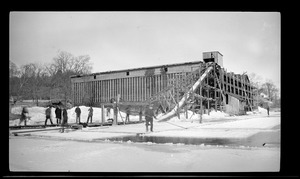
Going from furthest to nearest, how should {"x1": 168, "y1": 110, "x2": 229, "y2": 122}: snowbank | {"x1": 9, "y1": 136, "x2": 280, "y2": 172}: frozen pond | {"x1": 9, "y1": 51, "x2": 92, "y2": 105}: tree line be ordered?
{"x1": 168, "y1": 110, "x2": 229, "y2": 122}: snowbank < {"x1": 9, "y1": 51, "x2": 92, "y2": 105}: tree line < {"x1": 9, "y1": 136, "x2": 280, "y2": 172}: frozen pond

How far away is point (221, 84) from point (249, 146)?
21.1 m

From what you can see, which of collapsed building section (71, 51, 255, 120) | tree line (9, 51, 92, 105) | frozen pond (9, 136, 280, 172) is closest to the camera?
frozen pond (9, 136, 280, 172)

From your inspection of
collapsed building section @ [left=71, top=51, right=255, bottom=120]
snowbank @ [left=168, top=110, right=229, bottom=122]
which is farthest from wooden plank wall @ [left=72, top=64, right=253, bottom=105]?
snowbank @ [left=168, top=110, right=229, bottom=122]

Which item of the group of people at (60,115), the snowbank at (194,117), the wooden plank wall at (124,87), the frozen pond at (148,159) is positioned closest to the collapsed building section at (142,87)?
the wooden plank wall at (124,87)

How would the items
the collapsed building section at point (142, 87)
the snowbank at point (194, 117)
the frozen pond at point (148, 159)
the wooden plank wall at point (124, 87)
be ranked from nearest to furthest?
1. the frozen pond at point (148, 159)
2. the collapsed building section at point (142, 87)
3. the wooden plank wall at point (124, 87)
4. the snowbank at point (194, 117)

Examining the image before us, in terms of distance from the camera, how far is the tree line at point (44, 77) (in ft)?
29.7

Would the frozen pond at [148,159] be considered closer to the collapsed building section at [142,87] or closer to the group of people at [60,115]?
the group of people at [60,115]

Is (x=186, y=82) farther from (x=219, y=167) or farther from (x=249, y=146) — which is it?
(x=219, y=167)

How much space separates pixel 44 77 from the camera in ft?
36.4

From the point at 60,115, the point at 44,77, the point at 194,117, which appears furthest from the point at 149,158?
the point at 194,117

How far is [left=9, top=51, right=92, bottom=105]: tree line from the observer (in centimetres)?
906

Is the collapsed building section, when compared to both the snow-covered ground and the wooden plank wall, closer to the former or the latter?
the wooden plank wall
